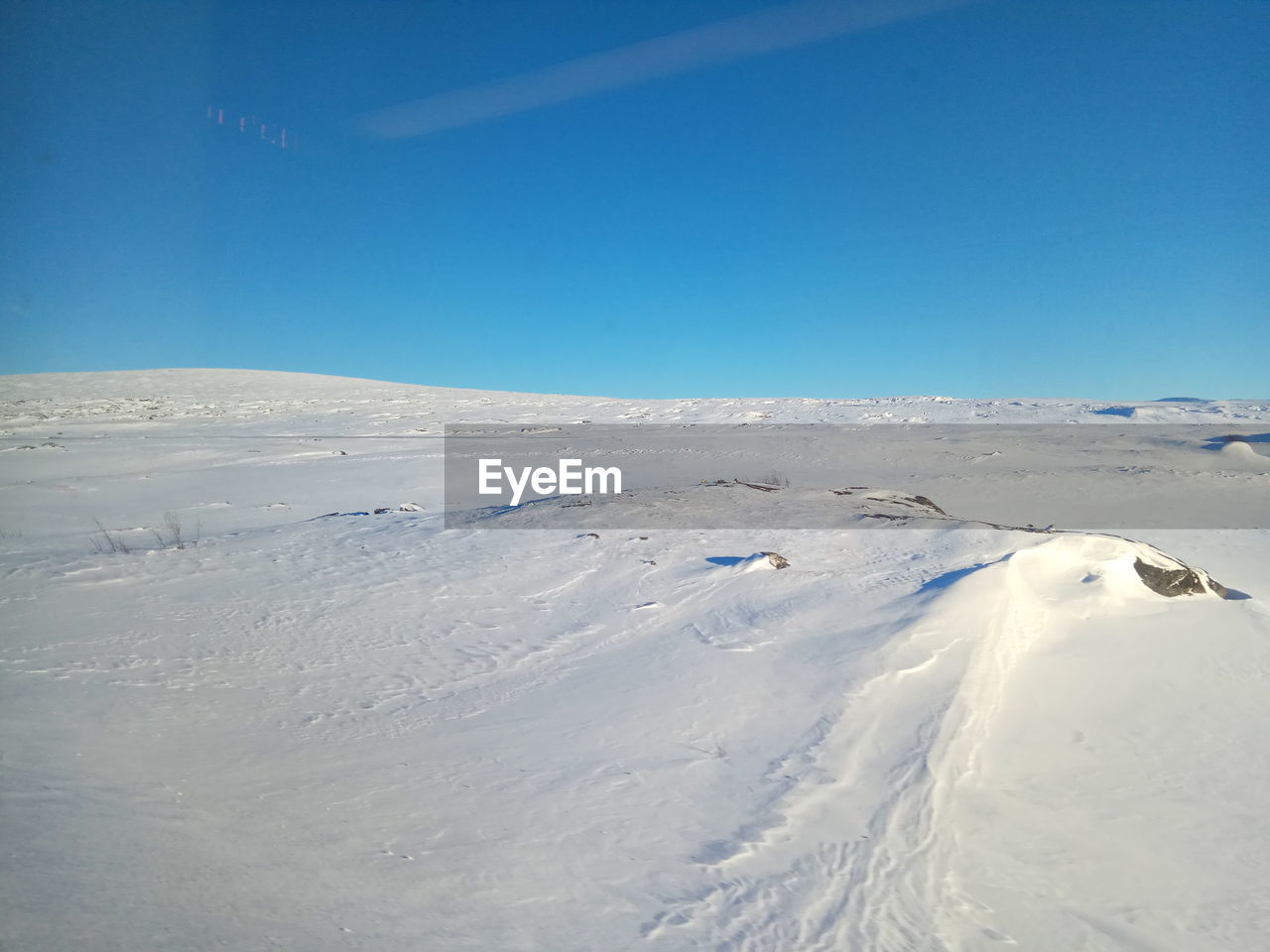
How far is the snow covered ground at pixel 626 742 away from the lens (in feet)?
9.67

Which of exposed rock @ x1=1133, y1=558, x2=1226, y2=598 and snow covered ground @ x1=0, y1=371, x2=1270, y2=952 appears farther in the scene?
exposed rock @ x1=1133, y1=558, x2=1226, y2=598

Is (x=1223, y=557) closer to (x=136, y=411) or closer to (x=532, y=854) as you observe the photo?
(x=532, y=854)

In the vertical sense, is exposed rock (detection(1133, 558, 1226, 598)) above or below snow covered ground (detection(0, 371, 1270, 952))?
above

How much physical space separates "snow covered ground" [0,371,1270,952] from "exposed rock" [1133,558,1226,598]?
0.12 meters

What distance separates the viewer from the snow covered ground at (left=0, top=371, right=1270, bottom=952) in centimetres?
295

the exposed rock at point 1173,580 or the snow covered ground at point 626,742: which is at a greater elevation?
the exposed rock at point 1173,580

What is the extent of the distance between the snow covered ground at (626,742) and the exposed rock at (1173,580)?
12 cm

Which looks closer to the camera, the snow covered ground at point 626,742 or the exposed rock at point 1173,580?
the snow covered ground at point 626,742

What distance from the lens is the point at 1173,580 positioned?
23.2 ft

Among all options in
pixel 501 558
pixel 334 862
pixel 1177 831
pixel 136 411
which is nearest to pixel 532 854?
pixel 334 862

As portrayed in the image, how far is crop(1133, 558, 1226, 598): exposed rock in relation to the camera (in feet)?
22.9

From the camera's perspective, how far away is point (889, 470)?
1877 cm

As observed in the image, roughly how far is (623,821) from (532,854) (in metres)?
0.48

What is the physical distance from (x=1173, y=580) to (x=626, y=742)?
213 inches
